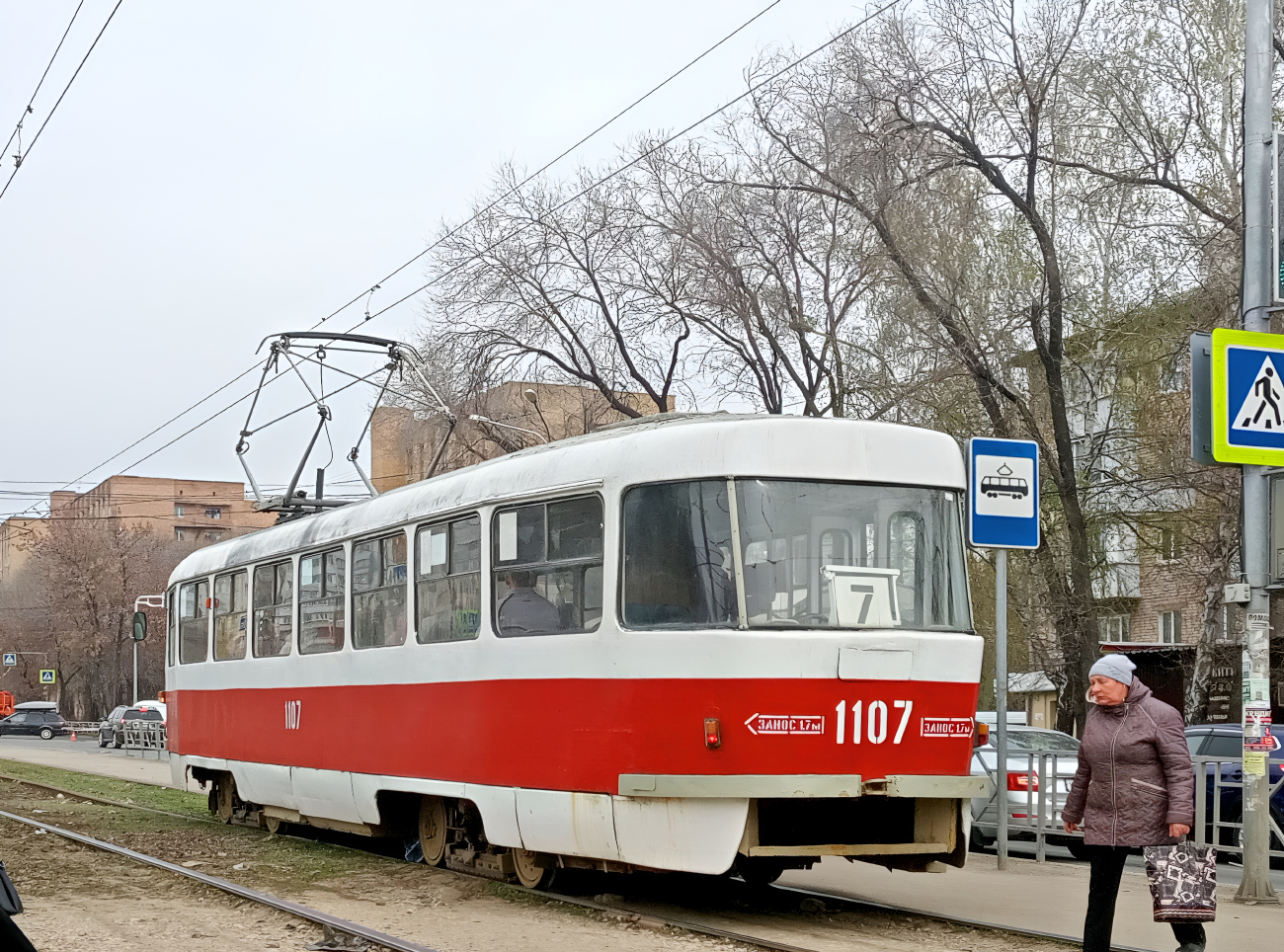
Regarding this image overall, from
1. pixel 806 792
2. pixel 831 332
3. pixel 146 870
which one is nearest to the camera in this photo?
pixel 806 792

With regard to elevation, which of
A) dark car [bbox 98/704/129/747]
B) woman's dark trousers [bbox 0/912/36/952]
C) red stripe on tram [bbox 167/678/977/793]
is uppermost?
woman's dark trousers [bbox 0/912/36/952]

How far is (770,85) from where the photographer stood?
24.7m

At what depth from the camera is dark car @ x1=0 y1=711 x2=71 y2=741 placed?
200ft

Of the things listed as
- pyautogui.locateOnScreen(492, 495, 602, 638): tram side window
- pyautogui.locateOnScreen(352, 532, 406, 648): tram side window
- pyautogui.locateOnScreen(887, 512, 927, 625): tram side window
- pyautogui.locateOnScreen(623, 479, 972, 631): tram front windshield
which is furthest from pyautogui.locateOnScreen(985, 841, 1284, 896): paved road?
pyautogui.locateOnScreen(352, 532, 406, 648): tram side window

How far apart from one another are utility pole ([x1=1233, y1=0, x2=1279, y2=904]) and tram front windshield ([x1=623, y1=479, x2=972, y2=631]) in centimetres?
255

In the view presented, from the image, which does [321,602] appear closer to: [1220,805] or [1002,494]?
[1002,494]

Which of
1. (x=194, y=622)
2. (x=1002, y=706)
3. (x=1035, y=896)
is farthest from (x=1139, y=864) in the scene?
(x=194, y=622)

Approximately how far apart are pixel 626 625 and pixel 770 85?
16.6 m

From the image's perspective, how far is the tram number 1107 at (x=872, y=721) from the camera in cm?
940

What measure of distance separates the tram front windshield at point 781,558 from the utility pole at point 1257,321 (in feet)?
8.36

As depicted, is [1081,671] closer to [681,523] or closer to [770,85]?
[770,85]

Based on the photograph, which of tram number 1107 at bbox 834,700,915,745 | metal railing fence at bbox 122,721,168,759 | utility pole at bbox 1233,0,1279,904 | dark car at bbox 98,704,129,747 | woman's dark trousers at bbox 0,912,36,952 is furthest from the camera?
dark car at bbox 98,704,129,747

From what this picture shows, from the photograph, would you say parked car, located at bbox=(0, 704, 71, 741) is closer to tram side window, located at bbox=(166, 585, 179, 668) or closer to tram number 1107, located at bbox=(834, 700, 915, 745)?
tram side window, located at bbox=(166, 585, 179, 668)

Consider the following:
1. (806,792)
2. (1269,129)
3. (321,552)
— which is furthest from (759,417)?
(321,552)
